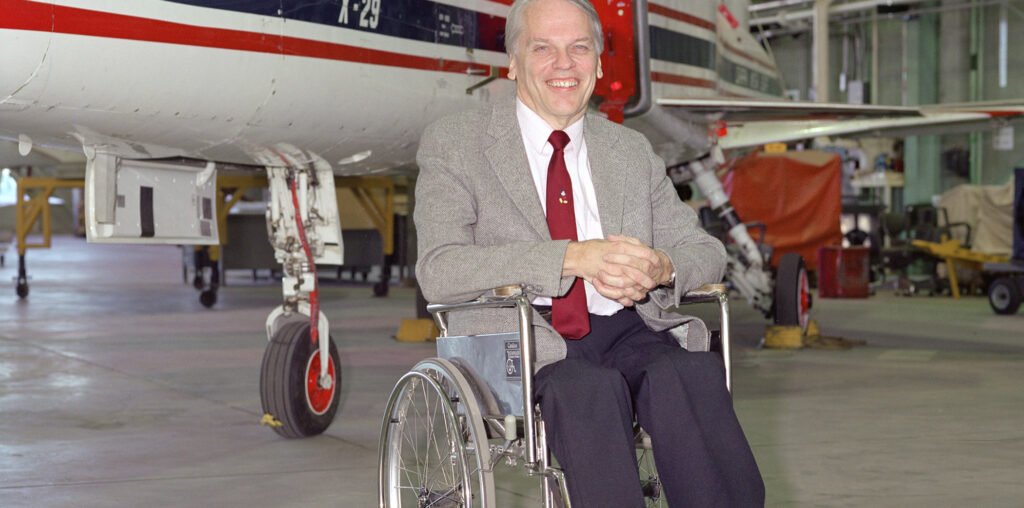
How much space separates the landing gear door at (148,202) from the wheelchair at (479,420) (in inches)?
73.0

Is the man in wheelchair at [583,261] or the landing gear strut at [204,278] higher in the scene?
the man in wheelchair at [583,261]

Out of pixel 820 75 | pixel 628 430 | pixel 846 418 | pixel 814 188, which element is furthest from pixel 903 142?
pixel 628 430

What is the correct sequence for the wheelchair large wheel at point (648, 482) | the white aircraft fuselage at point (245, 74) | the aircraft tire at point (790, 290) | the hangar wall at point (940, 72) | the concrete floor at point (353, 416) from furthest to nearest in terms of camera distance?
1. the hangar wall at point (940, 72)
2. the aircraft tire at point (790, 290)
3. the concrete floor at point (353, 416)
4. the white aircraft fuselage at point (245, 74)
5. the wheelchair large wheel at point (648, 482)

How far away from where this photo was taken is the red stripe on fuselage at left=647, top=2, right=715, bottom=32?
21.9 feet

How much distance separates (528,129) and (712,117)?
4.79 metres

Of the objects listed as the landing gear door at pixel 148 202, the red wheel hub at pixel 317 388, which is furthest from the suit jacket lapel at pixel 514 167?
the red wheel hub at pixel 317 388

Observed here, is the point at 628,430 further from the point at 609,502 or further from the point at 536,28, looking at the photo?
the point at 536,28

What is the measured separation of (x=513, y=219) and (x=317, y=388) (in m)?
2.42

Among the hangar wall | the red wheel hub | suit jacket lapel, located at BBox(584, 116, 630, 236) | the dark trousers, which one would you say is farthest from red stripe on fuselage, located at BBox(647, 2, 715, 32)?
the hangar wall

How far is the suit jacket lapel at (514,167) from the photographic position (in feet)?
8.03

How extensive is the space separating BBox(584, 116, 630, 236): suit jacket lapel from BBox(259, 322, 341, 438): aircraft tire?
223 centimetres

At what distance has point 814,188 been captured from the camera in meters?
15.1

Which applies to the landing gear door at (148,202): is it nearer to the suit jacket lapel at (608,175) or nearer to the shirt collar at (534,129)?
the shirt collar at (534,129)

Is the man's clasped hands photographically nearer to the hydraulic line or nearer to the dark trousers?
the dark trousers
